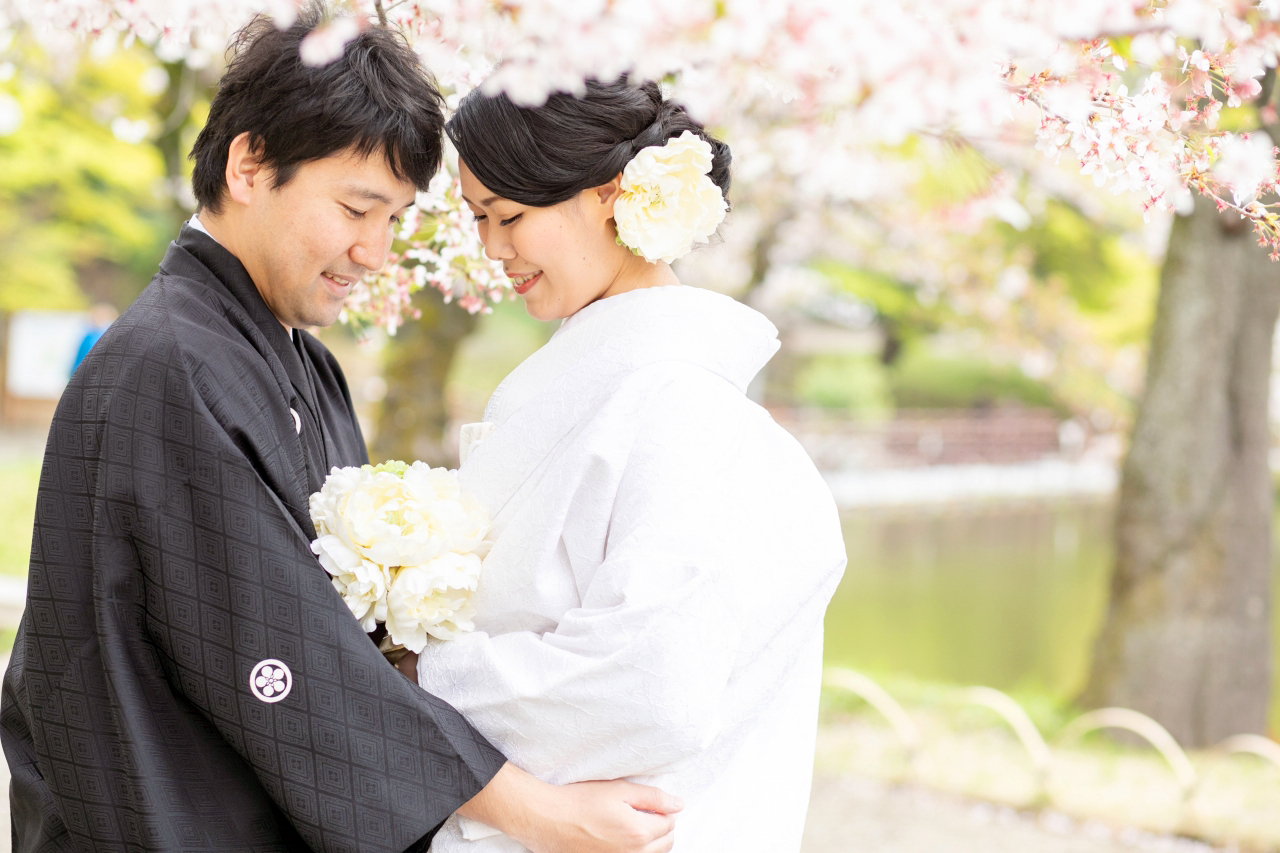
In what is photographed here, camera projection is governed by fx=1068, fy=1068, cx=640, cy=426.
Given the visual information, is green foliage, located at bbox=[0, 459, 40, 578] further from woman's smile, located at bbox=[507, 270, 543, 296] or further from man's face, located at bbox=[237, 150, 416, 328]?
woman's smile, located at bbox=[507, 270, 543, 296]

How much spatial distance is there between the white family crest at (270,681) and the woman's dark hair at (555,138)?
818 mm

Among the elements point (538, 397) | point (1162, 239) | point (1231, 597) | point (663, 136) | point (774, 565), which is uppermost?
point (1162, 239)

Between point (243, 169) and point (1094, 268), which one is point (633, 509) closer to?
point (243, 169)

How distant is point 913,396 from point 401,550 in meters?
22.3

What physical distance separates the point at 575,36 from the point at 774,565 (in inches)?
37.3

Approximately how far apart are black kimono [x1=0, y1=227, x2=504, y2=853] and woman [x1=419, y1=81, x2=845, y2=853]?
13 cm

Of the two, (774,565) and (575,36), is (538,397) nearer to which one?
(774,565)

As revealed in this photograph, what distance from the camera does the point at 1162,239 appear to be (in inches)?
456

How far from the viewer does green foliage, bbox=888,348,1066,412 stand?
2273 cm

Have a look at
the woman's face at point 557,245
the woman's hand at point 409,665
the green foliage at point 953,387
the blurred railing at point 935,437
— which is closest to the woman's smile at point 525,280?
the woman's face at point 557,245

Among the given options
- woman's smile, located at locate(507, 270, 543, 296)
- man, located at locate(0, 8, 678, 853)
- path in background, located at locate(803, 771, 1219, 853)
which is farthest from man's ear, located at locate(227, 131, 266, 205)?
path in background, located at locate(803, 771, 1219, 853)

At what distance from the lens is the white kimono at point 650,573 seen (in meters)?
1.56

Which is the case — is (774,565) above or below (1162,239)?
below

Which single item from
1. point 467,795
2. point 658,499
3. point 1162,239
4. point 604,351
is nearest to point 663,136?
point 604,351
